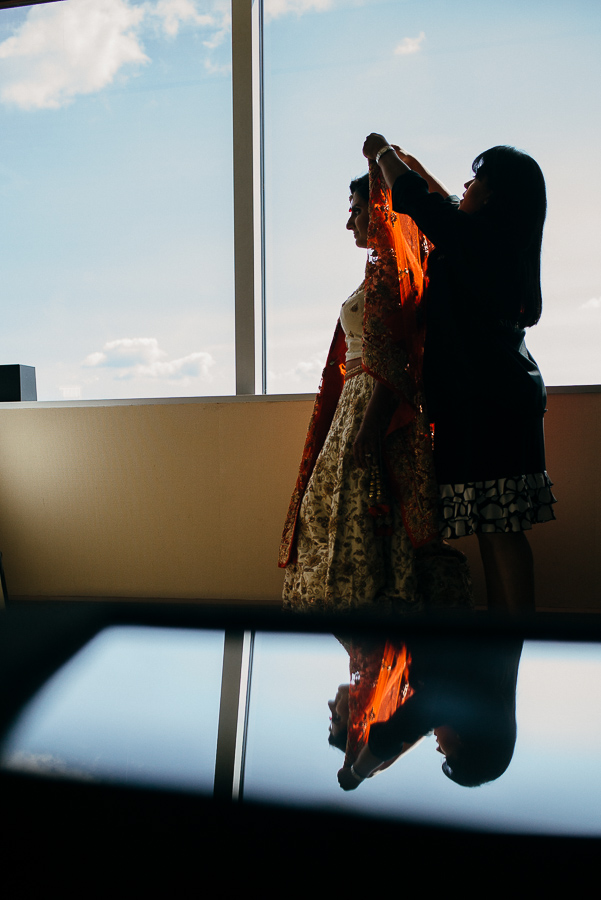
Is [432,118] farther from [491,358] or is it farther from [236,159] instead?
[491,358]

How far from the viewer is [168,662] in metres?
0.44

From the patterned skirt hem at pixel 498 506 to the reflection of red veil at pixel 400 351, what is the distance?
0.05 m

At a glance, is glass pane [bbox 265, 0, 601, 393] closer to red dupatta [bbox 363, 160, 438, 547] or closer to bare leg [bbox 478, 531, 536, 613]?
red dupatta [bbox 363, 160, 438, 547]

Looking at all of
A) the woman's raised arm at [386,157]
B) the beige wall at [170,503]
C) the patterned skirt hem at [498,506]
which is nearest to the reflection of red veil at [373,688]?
the patterned skirt hem at [498,506]

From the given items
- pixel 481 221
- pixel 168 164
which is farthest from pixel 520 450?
pixel 168 164

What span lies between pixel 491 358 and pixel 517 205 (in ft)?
1.16

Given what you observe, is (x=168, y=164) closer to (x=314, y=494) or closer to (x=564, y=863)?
(x=314, y=494)

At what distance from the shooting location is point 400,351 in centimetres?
141

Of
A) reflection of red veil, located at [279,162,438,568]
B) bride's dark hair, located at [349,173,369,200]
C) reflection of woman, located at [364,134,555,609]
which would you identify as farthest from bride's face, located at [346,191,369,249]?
reflection of woman, located at [364,134,555,609]

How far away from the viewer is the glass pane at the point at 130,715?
306 millimetres

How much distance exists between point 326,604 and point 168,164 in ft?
6.06

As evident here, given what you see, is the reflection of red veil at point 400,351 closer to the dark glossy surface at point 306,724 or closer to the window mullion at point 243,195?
the window mullion at point 243,195

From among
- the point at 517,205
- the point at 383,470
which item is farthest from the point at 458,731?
the point at 517,205

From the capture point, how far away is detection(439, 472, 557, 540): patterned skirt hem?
1294 mm
